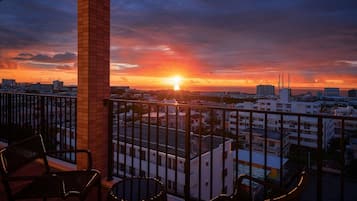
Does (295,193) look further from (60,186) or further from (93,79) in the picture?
(93,79)

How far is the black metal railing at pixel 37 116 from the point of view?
378cm

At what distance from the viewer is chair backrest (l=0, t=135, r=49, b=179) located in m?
1.67

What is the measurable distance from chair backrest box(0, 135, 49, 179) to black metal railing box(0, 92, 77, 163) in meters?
1.22

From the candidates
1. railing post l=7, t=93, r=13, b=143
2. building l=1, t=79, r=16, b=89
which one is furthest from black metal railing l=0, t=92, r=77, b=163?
building l=1, t=79, r=16, b=89

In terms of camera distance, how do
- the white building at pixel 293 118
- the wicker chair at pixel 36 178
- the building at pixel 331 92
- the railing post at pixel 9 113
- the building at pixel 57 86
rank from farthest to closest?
the building at pixel 331 92
the building at pixel 57 86
the railing post at pixel 9 113
the white building at pixel 293 118
the wicker chair at pixel 36 178

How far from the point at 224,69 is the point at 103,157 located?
42.3 ft

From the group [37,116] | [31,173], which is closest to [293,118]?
[31,173]

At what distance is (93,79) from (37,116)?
1.95 metres

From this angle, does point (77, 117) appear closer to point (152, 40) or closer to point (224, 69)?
point (152, 40)

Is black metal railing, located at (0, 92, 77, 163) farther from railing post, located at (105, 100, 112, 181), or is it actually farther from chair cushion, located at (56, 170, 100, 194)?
chair cushion, located at (56, 170, 100, 194)

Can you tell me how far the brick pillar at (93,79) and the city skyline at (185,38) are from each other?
112 cm

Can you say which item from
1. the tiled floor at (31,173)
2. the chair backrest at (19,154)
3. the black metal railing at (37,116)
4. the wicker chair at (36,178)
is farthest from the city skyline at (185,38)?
the wicker chair at (36,178)

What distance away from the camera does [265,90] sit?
12.8 metres

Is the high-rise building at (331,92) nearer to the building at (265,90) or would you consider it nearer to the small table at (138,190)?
the building at (265,90)
